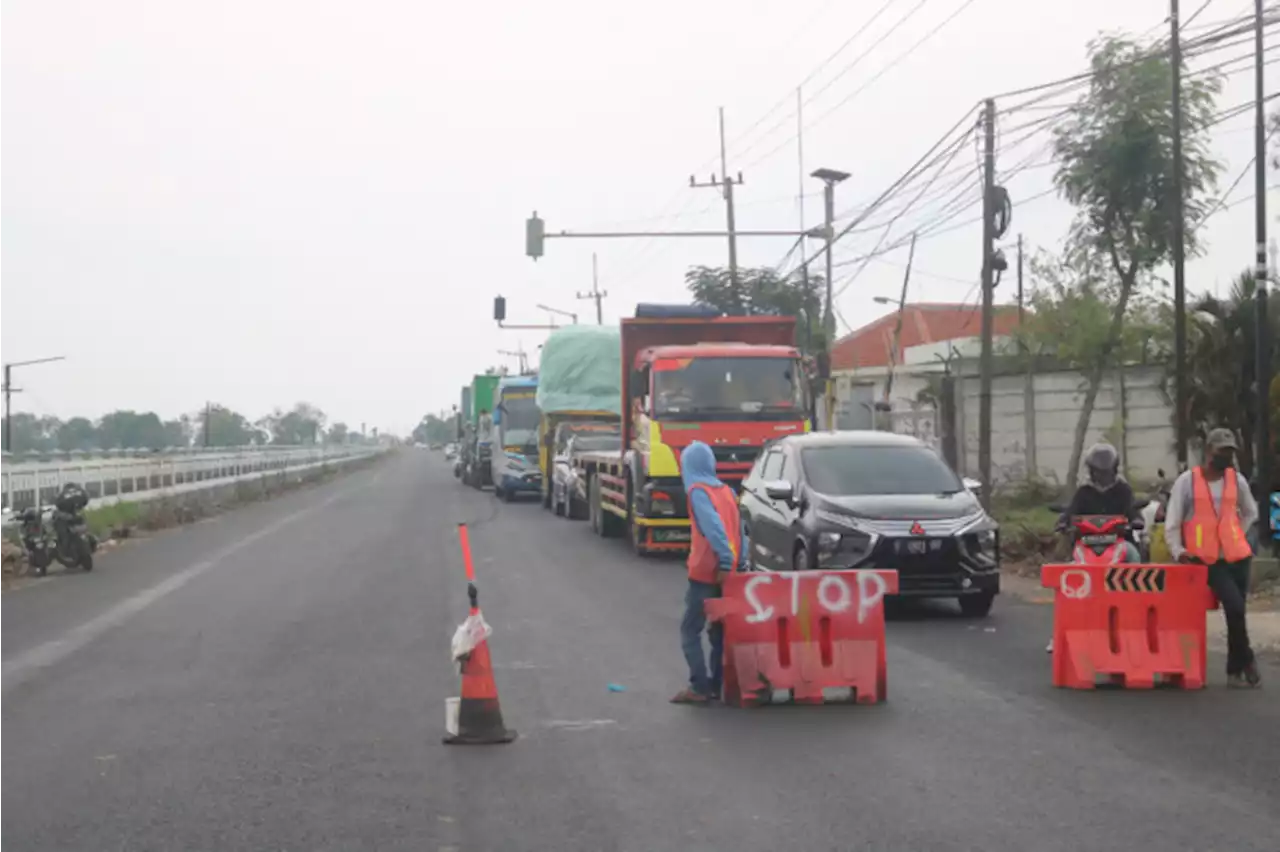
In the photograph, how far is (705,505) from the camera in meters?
9.90

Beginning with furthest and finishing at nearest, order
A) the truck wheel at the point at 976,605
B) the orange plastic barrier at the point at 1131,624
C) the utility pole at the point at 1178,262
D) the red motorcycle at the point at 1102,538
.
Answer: the utility pole at the point at 1178,262
the truck wheel at the point at 976,605
the red motorcycle at the point at 1102,538
the orange plastic barrier at the point at 1131,624

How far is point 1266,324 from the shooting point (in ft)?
59.2

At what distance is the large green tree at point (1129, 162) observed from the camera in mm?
25594

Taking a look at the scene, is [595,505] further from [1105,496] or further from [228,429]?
[228,429]

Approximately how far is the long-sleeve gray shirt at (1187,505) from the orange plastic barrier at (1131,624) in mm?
209

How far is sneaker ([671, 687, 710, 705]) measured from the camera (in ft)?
32.9

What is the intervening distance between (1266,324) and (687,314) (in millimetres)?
A: 9119

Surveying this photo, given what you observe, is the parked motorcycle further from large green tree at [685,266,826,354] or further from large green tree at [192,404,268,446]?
large green tree at [192,404,268,446]

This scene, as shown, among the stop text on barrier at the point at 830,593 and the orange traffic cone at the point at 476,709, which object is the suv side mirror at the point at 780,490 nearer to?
the stop text on barrier at the point at 830,593

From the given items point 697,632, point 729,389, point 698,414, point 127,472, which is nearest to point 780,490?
point 697,632

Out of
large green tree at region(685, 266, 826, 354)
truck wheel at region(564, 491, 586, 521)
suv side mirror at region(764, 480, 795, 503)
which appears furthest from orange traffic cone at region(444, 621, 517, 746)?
large green tree at region(685, 266, 826, 354)

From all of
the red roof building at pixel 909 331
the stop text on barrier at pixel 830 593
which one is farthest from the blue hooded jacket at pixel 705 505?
the red roof building at pixel 909 331

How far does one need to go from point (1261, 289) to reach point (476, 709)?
12.3 meters

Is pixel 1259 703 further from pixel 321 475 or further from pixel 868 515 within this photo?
pixel 321 475
